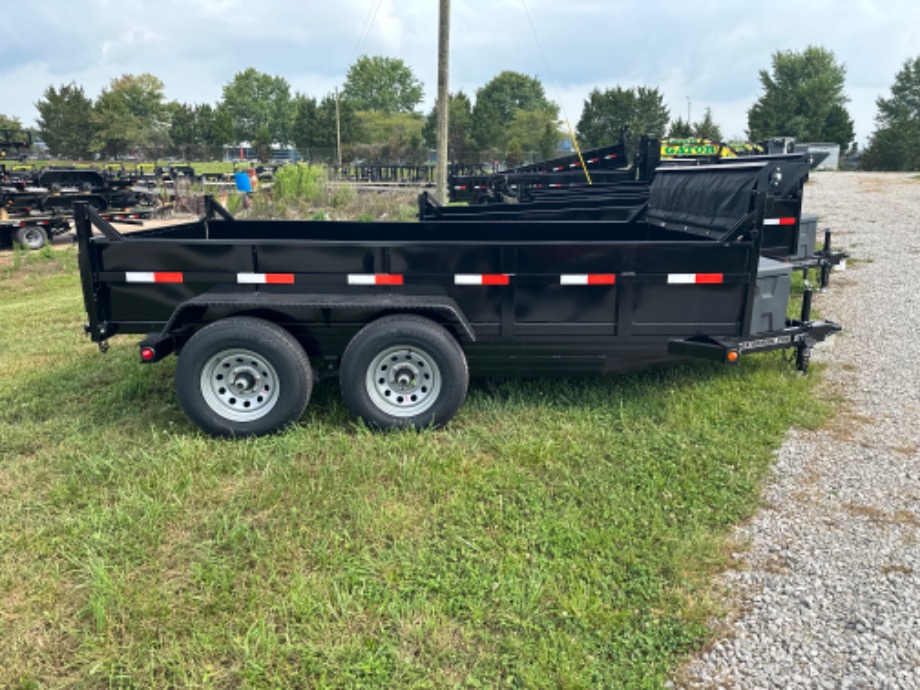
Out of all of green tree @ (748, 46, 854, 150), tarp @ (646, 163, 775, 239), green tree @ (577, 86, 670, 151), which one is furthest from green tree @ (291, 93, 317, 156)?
tarp @ (646, 163, 775, 239)

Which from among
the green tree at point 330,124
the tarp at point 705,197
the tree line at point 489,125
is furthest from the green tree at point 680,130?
the tarp at point 705,197

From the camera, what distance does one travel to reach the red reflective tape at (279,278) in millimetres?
4312

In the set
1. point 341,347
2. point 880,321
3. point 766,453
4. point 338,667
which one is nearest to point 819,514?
point 766,453

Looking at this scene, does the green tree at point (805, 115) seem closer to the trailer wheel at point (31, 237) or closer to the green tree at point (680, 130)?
the green tree at point (680, 130)

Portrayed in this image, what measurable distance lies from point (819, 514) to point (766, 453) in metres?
0.65

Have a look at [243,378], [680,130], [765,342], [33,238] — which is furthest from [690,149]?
[680,130]

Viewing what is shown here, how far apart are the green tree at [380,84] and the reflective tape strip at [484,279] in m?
95.3

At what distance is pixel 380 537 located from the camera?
3217 millimetres

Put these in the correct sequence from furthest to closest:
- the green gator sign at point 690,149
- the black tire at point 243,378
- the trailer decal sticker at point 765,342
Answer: the green gator sign at point 690,149 < the trailer decal sticker at point 765,342 < the black tire at point 243,378

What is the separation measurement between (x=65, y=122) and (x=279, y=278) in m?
66.5

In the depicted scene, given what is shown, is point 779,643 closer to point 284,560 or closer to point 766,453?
point 766,453

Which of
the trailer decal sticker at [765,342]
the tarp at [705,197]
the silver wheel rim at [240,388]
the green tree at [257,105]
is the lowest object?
the silver wheel rim at [240,388]

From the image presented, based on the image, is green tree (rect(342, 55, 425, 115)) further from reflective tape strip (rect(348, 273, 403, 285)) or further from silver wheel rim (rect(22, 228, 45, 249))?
reflective tape strip (rect(348, 273, 403, 285))

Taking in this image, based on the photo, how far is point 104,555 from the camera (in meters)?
3.07
